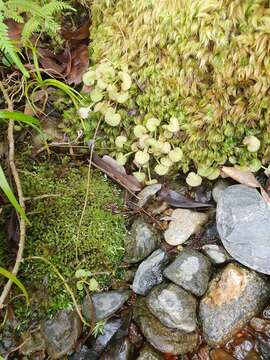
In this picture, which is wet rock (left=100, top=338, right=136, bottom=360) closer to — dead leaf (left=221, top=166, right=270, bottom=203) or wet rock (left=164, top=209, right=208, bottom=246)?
wet rock (left=164, top=209, right=208, bottom=246)

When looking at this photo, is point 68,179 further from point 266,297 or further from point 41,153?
point 266,297

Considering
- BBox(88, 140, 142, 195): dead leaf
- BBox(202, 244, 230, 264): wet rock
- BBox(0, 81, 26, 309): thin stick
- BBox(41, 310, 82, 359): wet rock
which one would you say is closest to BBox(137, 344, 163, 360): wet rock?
BBox(41, 310, 82, 359): wet rock

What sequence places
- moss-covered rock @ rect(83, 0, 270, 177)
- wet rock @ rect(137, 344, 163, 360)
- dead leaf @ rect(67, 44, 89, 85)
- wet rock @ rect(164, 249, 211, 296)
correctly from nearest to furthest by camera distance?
moss-covered rock @ rect(83, 0, 270, 177)
wet rock @ rect(137, 344, 163, 360)
wet rock @ rect(164, 249, 211, 296)
dead leaf @ rect(67, 44, 89, 85)

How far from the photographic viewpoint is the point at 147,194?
250 cm

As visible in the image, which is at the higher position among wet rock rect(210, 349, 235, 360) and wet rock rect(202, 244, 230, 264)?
wet rock rect(202, 244, 230, 264)

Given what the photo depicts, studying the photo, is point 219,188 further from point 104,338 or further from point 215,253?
point 104,338

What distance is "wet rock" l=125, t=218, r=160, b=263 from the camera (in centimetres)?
242

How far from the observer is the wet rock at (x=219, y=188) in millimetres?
2459

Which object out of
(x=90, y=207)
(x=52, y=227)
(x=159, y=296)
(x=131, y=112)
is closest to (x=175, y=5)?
(x=131, y=112)

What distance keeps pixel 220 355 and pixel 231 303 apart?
29cm

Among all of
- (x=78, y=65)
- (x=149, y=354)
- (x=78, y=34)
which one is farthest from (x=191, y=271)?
(x=78, y=34)

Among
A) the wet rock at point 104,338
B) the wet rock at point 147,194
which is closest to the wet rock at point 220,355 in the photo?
the wet rock at point 104,338

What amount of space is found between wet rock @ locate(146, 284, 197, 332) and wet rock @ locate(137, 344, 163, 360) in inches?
6.1

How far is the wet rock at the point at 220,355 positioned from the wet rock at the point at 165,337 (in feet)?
0.36
